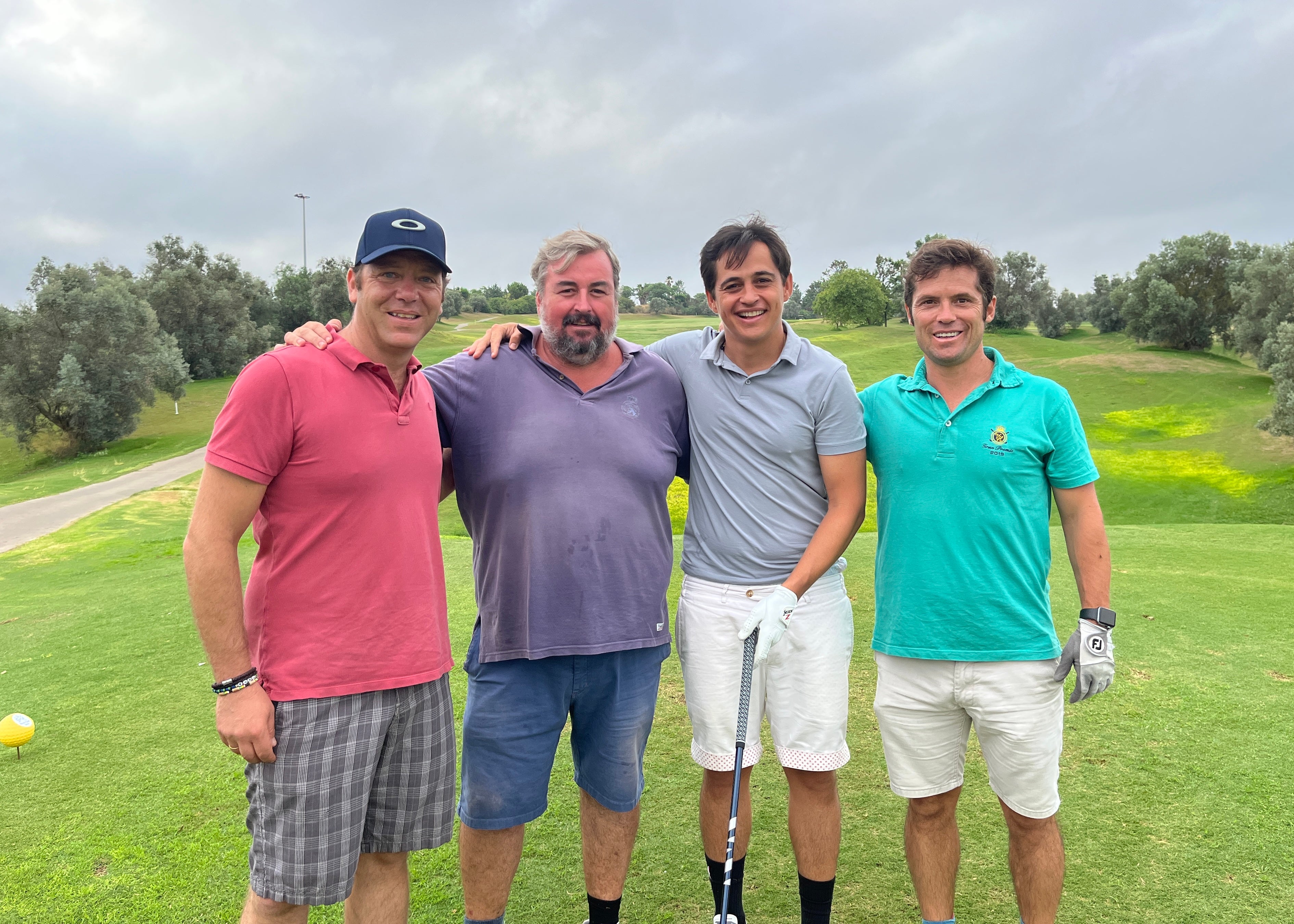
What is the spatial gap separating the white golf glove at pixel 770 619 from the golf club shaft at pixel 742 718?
27 millimetres

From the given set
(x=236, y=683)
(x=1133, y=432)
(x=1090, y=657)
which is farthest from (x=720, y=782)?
(x=1133, y=432)

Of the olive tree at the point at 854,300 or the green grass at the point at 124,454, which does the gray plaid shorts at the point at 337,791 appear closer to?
the green grass at the point at 124,454

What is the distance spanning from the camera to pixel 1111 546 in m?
9.77

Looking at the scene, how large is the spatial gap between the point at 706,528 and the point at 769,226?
1.22 meters

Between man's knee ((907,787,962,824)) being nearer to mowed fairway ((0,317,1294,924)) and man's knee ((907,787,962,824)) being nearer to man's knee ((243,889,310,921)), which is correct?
mowed fairway ((0,317,1294,924))

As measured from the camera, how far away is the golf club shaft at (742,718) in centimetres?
279

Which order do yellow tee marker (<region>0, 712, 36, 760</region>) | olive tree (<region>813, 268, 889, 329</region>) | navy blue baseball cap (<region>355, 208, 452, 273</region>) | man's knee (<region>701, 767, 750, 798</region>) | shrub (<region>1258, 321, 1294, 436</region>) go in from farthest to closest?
olive tree (<region>813, 268, 889, 329</region>) → shrub (<region>1258, 321, 1294, 436</region>) → yellow tee marker (<region>0, 712, 36, 760</region>) → man's knee (<region>701, 767, 750, 798</region>) → navy blue baseball cap (<region>355, 208, 452, 273</region>)

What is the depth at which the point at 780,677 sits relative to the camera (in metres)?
3.02

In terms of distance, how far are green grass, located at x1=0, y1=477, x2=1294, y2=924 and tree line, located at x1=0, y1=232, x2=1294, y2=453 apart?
31.6ft

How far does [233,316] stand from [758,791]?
156 feet

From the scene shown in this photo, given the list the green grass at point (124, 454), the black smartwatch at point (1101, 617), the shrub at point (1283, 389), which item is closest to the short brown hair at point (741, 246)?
the black smartwatch at point (1101, 617)

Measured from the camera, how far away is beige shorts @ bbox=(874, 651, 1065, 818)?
280 cm

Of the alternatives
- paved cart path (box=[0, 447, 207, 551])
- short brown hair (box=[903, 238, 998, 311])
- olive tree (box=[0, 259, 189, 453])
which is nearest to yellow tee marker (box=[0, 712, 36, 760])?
short brown hair (box=[903, 238, 998, 311])

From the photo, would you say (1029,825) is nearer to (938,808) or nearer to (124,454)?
(938,808)
